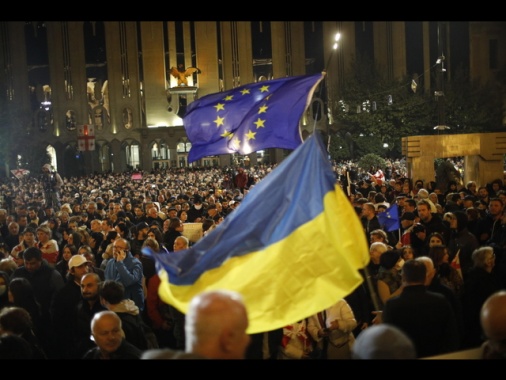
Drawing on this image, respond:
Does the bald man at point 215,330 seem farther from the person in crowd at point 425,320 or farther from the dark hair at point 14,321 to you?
the dark hair at point 14,321

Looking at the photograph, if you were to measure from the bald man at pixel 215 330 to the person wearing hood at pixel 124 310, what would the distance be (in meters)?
2.78

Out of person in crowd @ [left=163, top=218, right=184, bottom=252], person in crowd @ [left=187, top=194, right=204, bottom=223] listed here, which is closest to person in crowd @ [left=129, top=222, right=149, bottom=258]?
person in crowd @ [left=163, top=218, right=184, bottom=252]

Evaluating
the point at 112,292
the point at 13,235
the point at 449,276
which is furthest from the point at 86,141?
the point at 449,276

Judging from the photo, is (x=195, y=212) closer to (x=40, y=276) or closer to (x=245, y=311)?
(x=40, y=276)

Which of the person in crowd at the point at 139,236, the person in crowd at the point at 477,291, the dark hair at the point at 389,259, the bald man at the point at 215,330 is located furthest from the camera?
the person in crowd at the point at 139,236

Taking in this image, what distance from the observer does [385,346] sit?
10.9 ft

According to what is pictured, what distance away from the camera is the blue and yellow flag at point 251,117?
786 cm

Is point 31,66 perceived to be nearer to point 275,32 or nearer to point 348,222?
point 275,32

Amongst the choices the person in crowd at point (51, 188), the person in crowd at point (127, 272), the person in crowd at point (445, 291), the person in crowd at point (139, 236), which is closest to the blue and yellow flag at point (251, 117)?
the person in crowd at point (127, 272)

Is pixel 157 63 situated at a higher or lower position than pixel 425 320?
higher

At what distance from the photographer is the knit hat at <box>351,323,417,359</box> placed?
10.9 ft

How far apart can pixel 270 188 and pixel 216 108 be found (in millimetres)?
3962

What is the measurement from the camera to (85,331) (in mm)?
6098

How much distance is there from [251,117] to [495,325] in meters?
4.98
